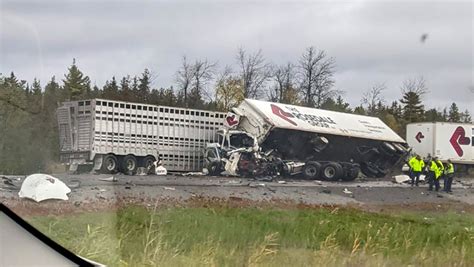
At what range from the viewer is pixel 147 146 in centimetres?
823

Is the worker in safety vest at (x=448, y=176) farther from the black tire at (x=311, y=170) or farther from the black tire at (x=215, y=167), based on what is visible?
the black tire at (x=215, y=167)

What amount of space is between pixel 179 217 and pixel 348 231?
1994 mm

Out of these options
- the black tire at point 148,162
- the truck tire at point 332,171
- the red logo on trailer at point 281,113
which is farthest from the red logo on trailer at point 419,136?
the black tire at point 148,162

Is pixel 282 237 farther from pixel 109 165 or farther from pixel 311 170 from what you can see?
pixel 109 165

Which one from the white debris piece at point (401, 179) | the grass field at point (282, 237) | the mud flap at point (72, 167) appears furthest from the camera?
the white debris piece at point (401, 179)

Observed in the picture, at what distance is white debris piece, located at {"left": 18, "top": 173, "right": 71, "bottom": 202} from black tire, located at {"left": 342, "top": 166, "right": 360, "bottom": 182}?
3630 millimetres

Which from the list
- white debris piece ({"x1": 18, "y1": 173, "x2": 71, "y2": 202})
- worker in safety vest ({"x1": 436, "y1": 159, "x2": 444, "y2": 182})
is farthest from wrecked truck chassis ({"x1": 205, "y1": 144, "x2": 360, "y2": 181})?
white debris piece ({"x1": 18, "y1": 173, "x2": 71, "y2": 202})

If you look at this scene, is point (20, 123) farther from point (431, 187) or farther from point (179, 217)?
point (431, 187)

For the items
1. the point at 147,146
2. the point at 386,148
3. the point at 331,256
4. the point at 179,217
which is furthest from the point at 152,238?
the point at 386,148

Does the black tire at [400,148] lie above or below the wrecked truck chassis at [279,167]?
above

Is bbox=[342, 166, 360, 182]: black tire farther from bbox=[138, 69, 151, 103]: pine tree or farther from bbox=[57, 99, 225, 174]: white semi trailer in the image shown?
bbox=[138, 69, 151, 103]: pine tree

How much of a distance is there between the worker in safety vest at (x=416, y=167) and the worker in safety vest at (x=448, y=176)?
353 millimetres

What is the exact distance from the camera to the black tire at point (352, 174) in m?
8.36

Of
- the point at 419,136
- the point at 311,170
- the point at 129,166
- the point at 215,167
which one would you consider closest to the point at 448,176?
the point at 419,136
